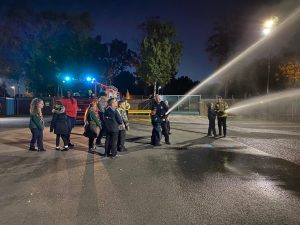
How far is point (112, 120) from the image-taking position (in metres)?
10.0

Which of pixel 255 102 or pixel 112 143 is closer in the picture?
pixel 112 143

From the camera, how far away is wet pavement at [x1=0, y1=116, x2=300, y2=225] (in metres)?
5.33

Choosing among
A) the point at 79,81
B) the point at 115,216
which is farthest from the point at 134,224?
the point at 79,81

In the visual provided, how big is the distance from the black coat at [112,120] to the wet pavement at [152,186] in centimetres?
87

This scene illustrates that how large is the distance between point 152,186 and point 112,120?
3.40m

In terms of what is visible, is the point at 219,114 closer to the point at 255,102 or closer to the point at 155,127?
the point at 155,127

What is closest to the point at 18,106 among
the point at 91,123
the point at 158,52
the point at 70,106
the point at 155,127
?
the point at 158,52

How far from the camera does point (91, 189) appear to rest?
6805mm

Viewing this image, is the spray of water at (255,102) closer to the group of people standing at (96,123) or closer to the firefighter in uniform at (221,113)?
the firefighter in uniform at (221,113)

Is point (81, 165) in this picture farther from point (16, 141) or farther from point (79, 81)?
point (79, 81)

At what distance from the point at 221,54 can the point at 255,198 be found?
147ft

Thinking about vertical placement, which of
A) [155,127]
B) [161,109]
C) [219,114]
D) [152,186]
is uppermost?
[161,109]

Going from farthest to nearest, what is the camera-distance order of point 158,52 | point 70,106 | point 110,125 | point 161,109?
1. point 158,52
2. point 70,106
3. point 161,109
4. point 110,125

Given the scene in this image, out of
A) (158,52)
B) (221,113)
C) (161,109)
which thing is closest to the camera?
(161,109)
